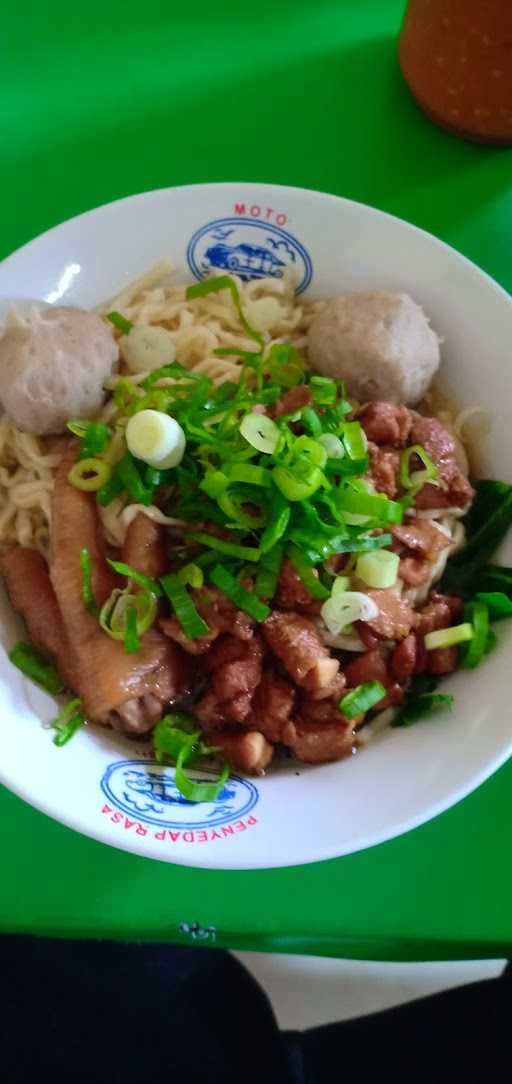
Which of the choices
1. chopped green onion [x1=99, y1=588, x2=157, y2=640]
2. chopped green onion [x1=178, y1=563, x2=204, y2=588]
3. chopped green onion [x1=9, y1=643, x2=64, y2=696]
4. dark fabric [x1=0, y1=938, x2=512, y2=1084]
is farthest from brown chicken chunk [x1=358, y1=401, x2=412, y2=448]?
dark fabric [x1=0, y1=938, x2=512, y2=1084]

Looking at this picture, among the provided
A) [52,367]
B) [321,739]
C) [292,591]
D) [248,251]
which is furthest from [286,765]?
[248,251]

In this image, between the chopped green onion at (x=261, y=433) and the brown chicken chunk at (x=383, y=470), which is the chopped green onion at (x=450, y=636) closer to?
the brown chicken chunk at (x=383, y=470)

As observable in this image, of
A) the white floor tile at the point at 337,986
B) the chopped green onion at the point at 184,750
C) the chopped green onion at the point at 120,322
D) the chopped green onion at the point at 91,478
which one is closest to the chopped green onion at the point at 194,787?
the chopped green onion at the point at 184,750

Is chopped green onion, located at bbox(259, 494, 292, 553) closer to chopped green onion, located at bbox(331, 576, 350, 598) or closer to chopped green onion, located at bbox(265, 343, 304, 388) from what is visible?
chopped green onion, located at bbox(331, 576, 350, 598)

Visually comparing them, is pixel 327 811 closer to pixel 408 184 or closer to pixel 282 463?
pixel 282 463

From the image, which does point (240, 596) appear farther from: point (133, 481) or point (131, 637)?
point (133, 481)
